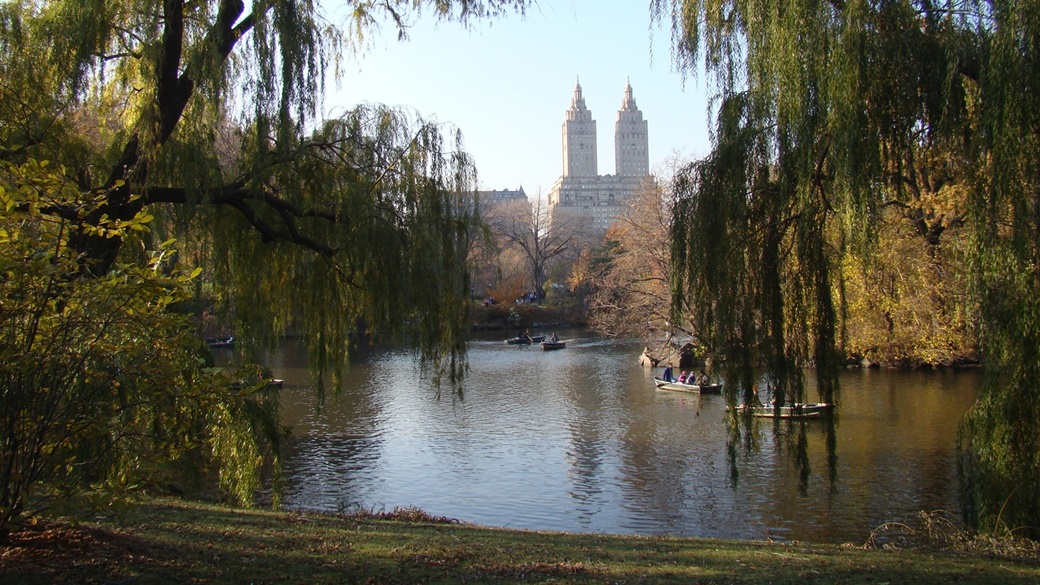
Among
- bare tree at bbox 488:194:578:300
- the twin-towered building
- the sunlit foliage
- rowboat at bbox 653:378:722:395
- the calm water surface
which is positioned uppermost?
the twin-towered building

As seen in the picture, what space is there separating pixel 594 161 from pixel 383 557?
15761cm

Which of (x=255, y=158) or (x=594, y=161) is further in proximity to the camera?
(x=594, y=161)

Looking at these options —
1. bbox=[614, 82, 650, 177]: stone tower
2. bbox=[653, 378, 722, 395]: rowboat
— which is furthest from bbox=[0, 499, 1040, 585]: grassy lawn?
bbox=[614, 82, 650, 177]: stone tower

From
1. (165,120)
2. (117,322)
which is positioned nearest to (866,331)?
(165,120)

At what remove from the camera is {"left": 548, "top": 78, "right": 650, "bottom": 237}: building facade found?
127 m

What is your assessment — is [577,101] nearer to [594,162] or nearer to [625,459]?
[594,162]

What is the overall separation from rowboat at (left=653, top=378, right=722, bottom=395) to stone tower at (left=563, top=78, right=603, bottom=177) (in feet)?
445

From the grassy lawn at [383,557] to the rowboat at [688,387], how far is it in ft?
50.3

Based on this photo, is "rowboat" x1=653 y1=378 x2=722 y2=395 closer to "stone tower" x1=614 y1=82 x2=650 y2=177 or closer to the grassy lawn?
the grassy lawn

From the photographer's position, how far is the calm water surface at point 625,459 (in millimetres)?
11672

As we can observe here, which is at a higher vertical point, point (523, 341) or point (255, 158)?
point (255, 158)

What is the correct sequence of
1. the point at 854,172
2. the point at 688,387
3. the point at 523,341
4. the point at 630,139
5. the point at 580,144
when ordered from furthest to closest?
the point at 580,144
the point at 630,139
the point at 523,341
the point at 688,387
the point at 854,172

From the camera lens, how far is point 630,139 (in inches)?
5846

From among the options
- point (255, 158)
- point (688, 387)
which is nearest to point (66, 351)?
point (255, 158)
